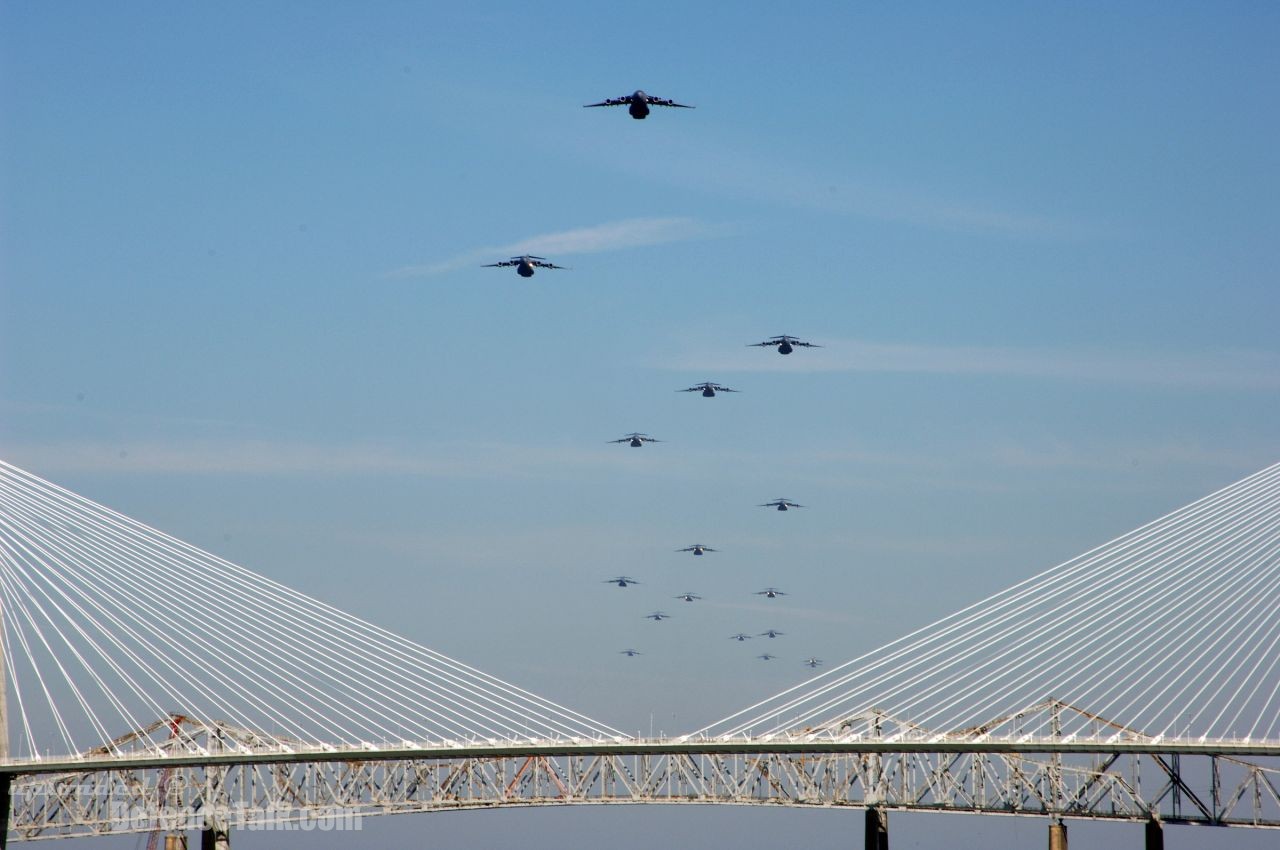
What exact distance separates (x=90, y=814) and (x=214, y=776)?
10.9 meters

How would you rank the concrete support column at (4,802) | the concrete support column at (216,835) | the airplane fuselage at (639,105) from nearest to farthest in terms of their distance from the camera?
the airplane fuselage at (639,105)
the concrete support column at (4,802)
the concrete support column at (216,835)

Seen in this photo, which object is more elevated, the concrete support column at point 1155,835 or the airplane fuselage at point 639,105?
the airplane fuselage at point 639,105

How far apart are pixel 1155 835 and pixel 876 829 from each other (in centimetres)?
2393

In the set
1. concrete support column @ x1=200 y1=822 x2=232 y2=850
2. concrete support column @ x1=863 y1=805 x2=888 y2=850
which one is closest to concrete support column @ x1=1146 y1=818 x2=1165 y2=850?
concrete support column @ x1=863 y1=805 x2=888 y2=850

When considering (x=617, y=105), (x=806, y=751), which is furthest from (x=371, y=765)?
(x=617, y=105)

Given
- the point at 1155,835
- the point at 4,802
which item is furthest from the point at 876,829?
the point at 4,802

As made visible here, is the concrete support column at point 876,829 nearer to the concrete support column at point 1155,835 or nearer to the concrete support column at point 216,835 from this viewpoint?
the concrete support column at point 1155,835

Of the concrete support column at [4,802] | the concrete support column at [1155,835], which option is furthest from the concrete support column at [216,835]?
the concrete support column at [1155,835]

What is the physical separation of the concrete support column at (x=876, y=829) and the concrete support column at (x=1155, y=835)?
22.6 m

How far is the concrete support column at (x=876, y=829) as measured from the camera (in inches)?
6860

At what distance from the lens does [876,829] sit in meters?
174

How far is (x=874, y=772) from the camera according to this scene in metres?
177

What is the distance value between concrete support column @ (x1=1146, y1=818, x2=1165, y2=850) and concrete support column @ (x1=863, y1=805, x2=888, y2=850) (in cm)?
2255

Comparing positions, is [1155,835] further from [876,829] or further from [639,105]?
[639,105]
